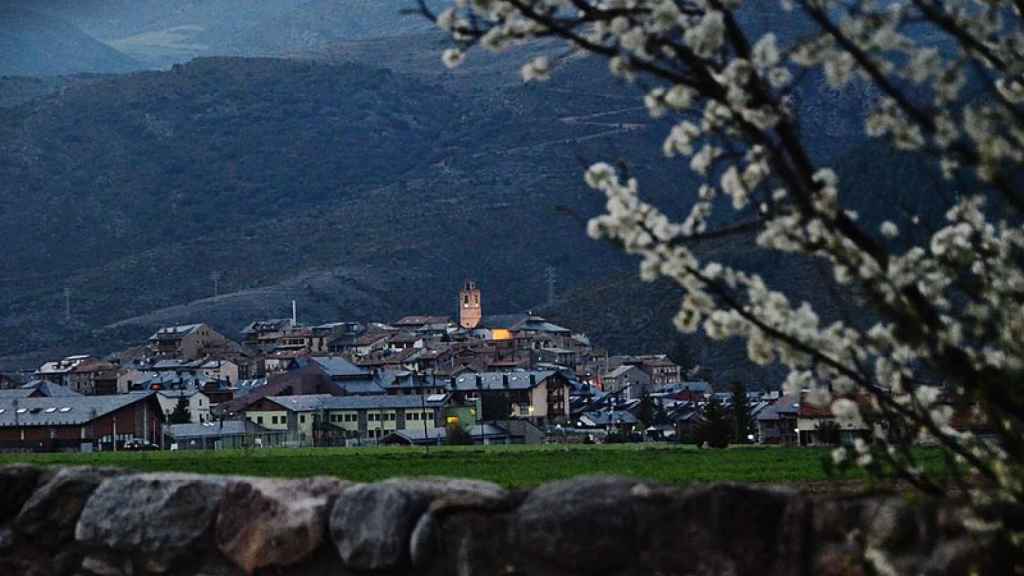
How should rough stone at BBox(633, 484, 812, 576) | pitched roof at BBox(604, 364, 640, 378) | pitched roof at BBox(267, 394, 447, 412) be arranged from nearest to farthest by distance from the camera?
rough stone at BBox(633, 484, 812, 576)
pitched roof at BBox(267, 394, 447, 412)
pitched roof at BBox(604, 364, 640, 378)

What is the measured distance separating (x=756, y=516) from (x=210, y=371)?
584 ft

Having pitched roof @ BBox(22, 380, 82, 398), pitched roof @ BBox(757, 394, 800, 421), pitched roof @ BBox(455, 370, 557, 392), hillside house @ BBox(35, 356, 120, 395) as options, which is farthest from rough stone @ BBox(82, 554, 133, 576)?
hillside house @ BBox(35, 356, 120, 395)

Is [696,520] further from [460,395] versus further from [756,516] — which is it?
[460,395]

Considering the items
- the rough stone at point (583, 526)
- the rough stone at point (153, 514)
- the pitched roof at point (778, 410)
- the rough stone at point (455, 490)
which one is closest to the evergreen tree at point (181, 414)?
the pitched roof at point (778, 410)

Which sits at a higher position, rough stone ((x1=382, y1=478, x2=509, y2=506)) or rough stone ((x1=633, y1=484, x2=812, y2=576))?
rough stone ((x1=382, y1=478, x2=509, y2=506))

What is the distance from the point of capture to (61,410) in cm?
11019

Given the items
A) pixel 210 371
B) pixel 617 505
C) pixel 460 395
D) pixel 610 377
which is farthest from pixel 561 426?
pixel 617 505

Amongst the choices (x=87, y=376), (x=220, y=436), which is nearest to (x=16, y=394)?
(x=220, y=436)

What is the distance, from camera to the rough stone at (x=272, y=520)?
7.28 m

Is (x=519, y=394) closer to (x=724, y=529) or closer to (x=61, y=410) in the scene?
(x=61, y=410)

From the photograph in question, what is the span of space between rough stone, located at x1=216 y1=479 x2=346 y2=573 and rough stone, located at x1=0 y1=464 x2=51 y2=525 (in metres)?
1.35

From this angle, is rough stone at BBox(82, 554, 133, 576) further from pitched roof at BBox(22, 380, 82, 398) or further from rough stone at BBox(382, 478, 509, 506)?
pitched roof at BBox(22, 380, 82, 398)

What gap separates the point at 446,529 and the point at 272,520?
0.95 meters

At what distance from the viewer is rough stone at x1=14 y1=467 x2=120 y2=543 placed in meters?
8.14
